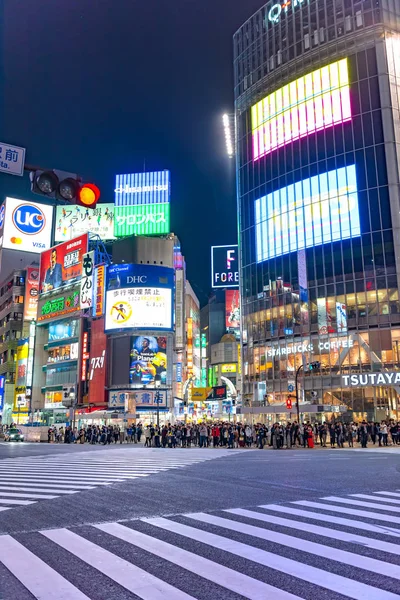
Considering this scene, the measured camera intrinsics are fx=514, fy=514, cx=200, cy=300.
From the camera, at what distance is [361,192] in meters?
53.5

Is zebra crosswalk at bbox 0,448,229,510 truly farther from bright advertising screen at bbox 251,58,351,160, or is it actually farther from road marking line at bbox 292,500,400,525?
bright advertising screen at bbox 251,58,351,160

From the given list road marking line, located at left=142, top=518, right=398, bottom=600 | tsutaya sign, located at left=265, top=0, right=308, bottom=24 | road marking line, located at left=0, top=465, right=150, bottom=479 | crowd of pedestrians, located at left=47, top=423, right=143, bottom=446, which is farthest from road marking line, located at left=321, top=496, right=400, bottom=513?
tsutaya sign, located at left=265, top=0, right=308, bottom=24

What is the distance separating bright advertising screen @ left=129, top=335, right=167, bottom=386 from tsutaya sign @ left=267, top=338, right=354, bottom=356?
15.4 m

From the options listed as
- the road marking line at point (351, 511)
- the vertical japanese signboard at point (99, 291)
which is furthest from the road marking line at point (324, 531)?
the vertical japanese signboard at point (99, 291)

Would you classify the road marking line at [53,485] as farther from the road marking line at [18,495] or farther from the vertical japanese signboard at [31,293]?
the vertical japanese signboard at [31,293]

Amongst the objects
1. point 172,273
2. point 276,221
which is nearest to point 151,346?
point 172,273

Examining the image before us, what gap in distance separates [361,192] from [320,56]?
56.7 ft

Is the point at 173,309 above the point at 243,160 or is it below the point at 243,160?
below

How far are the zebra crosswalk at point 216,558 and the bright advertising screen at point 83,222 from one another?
76404 mm

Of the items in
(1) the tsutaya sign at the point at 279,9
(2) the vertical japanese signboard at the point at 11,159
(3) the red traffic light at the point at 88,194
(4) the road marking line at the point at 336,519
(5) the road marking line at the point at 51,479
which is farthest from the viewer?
(1) the tsutaya sign at the point at 279,9

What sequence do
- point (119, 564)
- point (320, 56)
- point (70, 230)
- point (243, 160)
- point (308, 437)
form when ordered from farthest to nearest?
1. point (70, 230)
2. point (243, 160)
3. point (320, 56)
4. point (308, 437)
5. point (119, 564)

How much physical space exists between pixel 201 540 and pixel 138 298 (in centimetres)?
6050

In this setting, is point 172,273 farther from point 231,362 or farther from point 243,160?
point 231,362

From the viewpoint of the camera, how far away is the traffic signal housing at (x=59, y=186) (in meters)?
7.73
